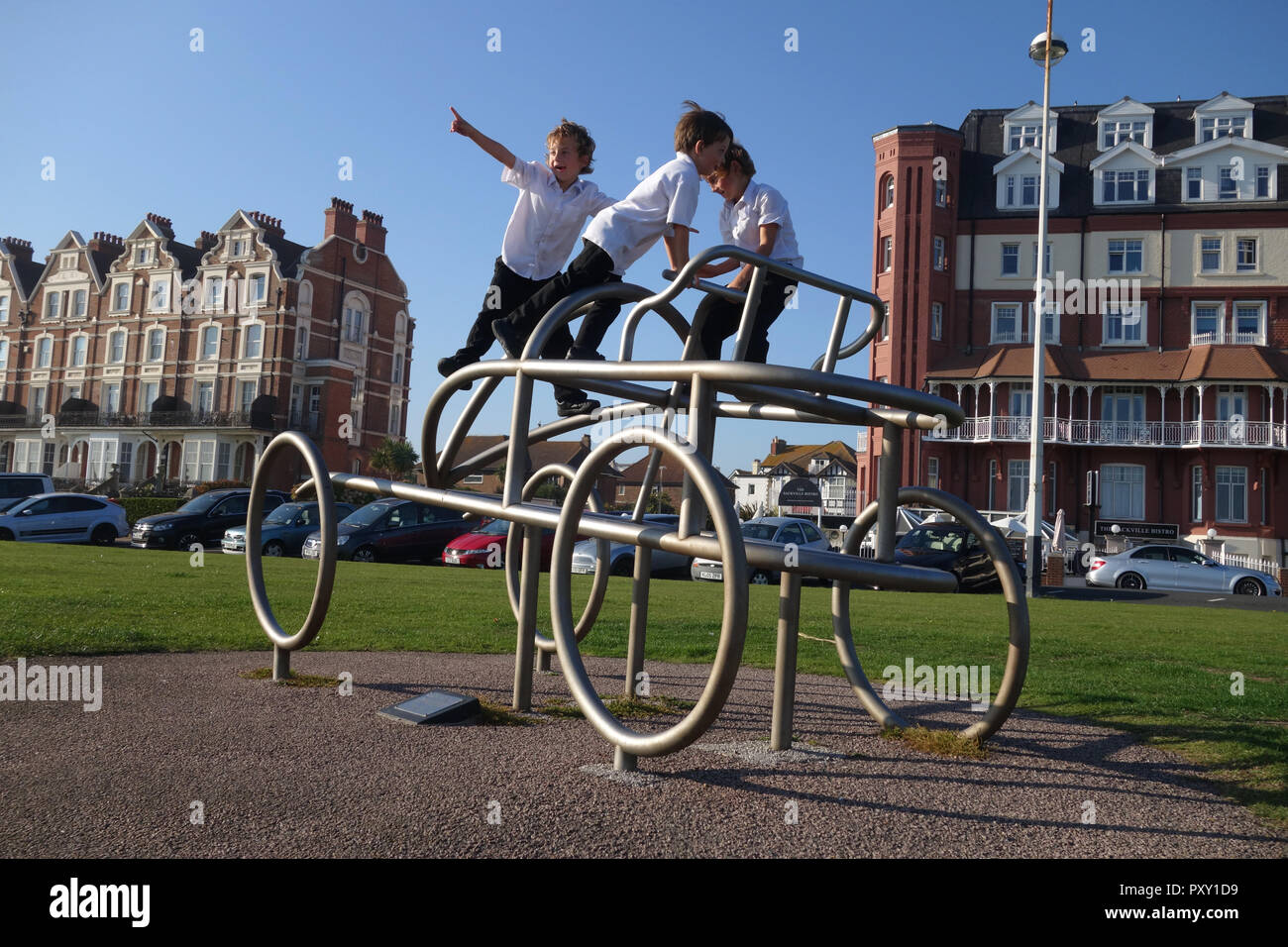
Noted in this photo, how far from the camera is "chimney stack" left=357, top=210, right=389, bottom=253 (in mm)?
53375

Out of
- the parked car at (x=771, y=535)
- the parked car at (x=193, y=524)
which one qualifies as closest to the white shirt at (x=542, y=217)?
the parked car at (x=771, y=535)

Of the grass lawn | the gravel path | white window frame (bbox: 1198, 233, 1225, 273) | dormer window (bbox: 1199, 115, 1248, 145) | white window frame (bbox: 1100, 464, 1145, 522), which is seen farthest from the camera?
dormer window (bbox: 1199, 115, 1248, 145)

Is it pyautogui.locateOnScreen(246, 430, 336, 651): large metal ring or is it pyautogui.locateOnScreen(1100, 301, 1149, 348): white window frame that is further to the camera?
pyautogui.locateOnScreen(1100, 301, 1149, 348): white window frame

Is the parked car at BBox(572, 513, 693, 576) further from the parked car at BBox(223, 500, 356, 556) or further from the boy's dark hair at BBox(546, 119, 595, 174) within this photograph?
the boy's dark hair at BBox(546, 119, 595, 174)

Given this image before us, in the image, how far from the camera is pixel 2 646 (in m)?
5.46

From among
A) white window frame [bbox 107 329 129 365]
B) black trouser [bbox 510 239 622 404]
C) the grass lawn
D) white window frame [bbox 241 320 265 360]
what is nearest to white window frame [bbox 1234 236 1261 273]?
the grass lawn

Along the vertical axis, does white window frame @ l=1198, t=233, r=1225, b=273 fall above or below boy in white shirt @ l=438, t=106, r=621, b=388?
above

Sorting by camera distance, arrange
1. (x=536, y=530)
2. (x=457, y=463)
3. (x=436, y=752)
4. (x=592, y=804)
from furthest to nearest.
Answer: (x=457, y=463), (x=536, y=530), (x=436, y=752), (x=592, y=804)

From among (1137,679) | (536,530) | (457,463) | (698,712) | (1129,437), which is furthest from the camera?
(1129,437)

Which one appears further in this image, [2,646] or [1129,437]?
[1129,437]

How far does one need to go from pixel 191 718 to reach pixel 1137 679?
547 centimetres

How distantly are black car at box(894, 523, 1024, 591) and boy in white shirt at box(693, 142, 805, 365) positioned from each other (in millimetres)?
15406
